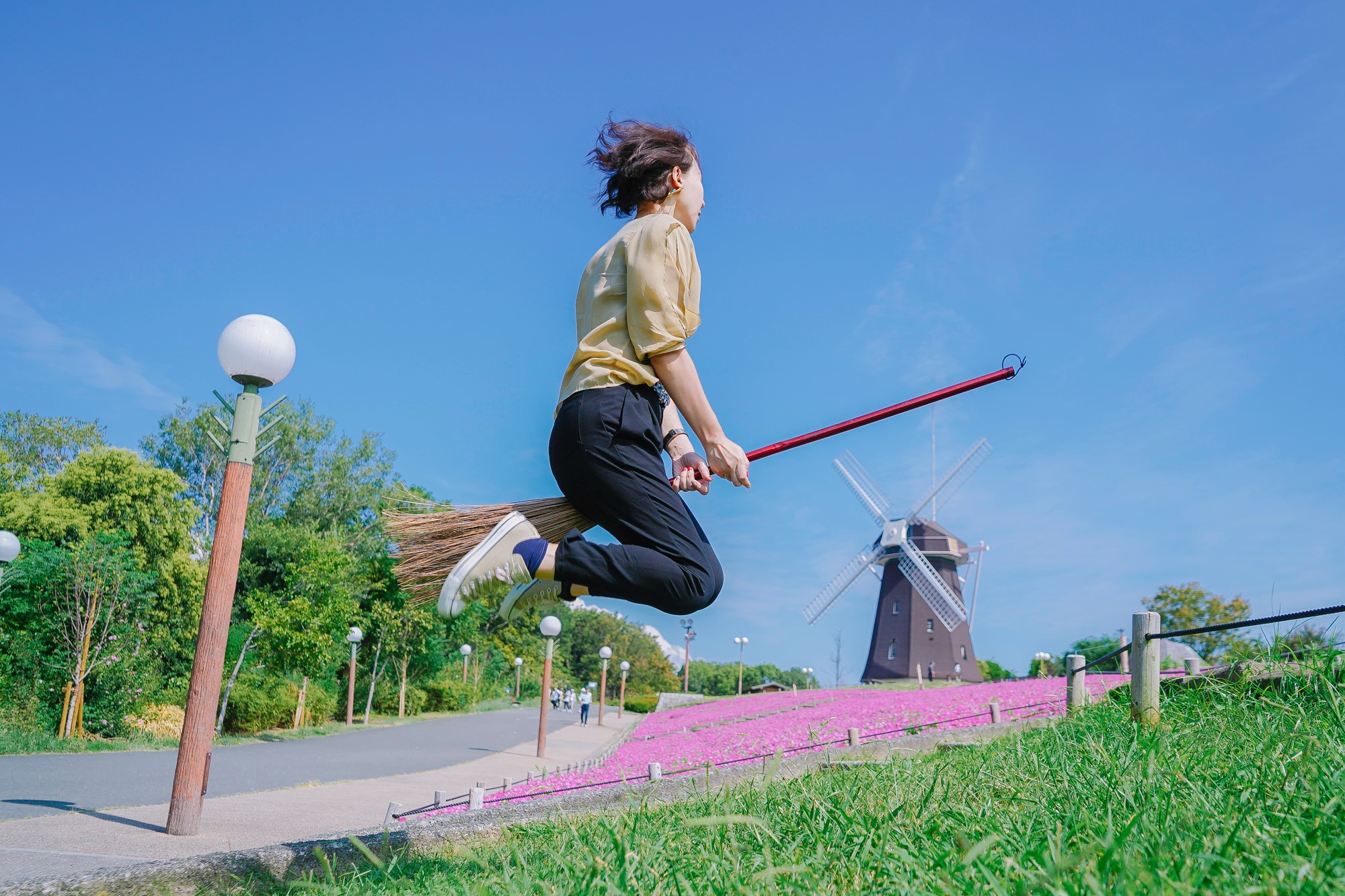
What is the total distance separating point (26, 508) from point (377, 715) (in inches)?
592

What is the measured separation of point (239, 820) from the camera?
26.3 feet

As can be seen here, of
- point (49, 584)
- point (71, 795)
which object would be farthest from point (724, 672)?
point (71, 795)

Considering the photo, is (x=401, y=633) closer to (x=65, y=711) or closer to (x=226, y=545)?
(x=65, y=711)

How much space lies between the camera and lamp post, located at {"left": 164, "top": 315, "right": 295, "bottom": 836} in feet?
20.7

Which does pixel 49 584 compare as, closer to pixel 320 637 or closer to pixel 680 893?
pixel 320 637

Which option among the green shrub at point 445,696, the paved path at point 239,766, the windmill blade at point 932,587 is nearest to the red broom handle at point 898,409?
the paved path at point 239,766

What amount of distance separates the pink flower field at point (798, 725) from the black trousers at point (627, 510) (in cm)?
294

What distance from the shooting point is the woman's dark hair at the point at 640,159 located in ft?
10.2

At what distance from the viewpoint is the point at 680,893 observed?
5.97 feet

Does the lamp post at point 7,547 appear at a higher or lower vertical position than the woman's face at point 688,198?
lower

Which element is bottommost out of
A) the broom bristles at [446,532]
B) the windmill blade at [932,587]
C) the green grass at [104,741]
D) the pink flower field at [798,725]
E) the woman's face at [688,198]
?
the green grass at [104,741]

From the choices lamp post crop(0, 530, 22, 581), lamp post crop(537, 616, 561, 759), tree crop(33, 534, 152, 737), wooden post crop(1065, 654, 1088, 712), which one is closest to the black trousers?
wooden post crop(1065, 654, 1088, 712)

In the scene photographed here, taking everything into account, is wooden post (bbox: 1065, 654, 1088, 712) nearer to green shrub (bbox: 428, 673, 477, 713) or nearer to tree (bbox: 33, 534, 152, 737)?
tree (bbox: 33, 534, 152, 737)

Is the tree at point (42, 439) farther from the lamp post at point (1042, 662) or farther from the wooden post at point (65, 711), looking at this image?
the lamp post at point (1042, 662)
